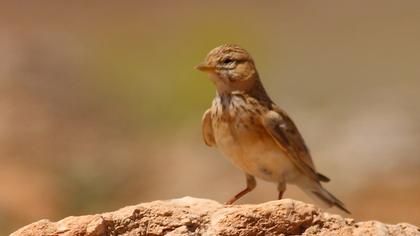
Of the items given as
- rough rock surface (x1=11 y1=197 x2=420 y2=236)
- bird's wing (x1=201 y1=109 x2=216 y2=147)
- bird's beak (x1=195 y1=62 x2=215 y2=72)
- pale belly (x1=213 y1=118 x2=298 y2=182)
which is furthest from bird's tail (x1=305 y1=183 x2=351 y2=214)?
rough rock surface (x1=11 y1=197 x2=420 y2=236)

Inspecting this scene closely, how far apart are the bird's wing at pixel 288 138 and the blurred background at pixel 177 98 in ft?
5.46

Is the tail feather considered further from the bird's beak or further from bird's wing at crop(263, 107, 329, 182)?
the bird's beak

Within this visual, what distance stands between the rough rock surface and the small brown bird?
230cm

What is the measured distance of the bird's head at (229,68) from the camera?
1040cm

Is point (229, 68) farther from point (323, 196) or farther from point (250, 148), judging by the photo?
point (323, 196)

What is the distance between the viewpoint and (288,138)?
1051cm

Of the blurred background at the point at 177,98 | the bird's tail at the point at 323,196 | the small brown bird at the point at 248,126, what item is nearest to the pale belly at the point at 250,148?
the small brown bird at the point at 248,126

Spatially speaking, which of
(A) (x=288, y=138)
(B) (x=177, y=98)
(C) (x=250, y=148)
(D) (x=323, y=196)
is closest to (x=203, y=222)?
(C) (x=250, y=148)

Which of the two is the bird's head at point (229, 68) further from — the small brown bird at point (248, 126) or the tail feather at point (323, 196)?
the tail feather at point (323, 196)

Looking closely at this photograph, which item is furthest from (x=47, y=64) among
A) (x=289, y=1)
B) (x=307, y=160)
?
(x=307, y=160)

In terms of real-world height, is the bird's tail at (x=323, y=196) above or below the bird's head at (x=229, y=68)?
below

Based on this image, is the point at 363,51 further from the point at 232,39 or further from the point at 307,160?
the point at 307,160

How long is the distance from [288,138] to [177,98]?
10149mm

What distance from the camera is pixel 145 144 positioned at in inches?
755
